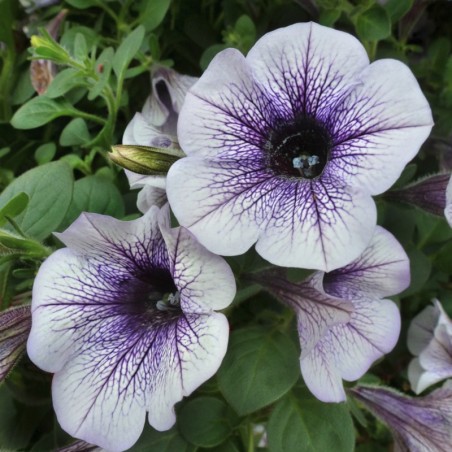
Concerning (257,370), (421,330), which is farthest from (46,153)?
(421,330)

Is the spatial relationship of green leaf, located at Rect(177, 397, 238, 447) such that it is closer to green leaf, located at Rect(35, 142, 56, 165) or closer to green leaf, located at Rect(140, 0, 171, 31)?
green leaf, located at Rect(35, 142, 56, 165)

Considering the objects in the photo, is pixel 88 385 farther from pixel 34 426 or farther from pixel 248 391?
pixel 34 426

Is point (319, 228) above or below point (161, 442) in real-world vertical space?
above

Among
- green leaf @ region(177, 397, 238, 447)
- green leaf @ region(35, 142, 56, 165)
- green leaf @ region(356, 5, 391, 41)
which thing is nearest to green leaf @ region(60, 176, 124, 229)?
green leaf @ region(35, 142, 56, 165)

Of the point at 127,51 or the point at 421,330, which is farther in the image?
the point at 421,330

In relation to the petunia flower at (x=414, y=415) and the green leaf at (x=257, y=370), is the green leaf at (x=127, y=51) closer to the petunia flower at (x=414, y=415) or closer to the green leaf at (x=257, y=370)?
the green leaf at (x=257, y=370)

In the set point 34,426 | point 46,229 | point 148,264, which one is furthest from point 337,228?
point 34,426

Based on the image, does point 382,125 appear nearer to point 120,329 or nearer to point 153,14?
point 120,329

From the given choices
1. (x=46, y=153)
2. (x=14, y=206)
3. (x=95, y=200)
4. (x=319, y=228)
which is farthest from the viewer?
(x=46, y=153)
